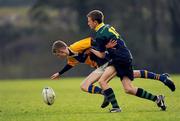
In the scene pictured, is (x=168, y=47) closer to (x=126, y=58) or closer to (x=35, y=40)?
(x=35, y=40)

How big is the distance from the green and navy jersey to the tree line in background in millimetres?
33191

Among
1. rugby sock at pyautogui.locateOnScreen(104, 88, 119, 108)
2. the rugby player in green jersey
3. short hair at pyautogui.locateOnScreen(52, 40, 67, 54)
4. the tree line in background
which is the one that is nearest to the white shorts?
the rugby player in green jersey

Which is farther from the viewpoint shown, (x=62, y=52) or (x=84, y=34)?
(x=84, y=34)

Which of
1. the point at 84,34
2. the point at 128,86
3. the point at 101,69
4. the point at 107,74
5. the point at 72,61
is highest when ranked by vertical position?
the point at 84,34

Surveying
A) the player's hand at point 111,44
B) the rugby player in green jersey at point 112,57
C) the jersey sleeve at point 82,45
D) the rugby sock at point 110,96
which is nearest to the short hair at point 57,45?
the jersey sleeve at point 82,45

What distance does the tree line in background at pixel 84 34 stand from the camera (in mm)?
48031

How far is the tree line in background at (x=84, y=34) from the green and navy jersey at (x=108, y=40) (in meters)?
33.2

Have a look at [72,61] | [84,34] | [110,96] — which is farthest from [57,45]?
[84,34]

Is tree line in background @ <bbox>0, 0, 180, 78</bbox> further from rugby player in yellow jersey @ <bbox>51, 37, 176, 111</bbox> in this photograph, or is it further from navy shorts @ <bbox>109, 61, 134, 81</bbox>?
navy shorts @ <bbox>109, 61, 134, 81</bbox>

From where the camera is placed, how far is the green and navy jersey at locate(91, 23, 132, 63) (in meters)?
13.0

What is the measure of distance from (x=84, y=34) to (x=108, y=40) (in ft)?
122

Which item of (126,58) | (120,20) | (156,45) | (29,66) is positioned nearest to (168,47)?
(156,45)

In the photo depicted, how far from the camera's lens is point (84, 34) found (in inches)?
1973

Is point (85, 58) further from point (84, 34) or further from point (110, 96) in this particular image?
point (84, 34)
